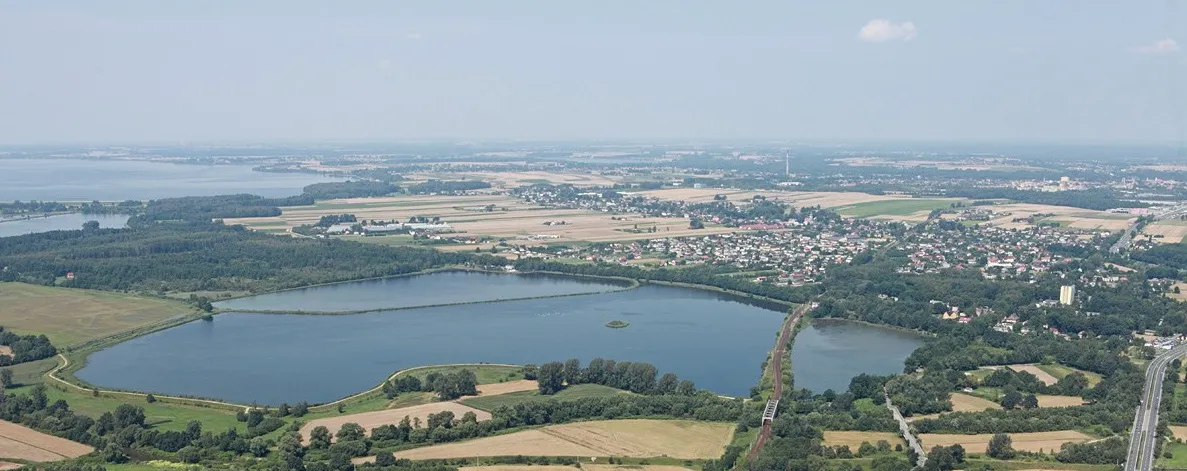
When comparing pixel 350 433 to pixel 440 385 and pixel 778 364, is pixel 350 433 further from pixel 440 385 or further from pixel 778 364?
pixel 778 364

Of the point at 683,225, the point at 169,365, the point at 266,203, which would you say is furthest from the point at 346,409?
the point at 266,203

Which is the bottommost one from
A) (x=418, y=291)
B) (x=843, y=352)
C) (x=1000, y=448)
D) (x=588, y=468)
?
(x=843, y=352)

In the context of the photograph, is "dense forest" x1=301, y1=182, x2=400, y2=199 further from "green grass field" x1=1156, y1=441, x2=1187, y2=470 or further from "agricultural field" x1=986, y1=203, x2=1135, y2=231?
"green grass field" x1=1156, y1=441, x2=1187, y2=470

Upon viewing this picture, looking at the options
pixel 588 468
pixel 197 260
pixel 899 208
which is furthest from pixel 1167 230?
pixel 197 260

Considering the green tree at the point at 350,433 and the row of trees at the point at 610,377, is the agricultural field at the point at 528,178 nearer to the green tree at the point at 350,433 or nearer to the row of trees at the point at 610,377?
the row of trees at the point at 610,377

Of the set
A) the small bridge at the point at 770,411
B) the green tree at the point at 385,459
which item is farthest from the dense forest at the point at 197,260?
the small bridge at the point at 770,411

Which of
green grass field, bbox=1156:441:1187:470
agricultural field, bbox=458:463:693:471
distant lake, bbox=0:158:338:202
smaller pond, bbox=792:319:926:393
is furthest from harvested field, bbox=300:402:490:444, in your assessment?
distant lake, bbox=0:158:338:202
